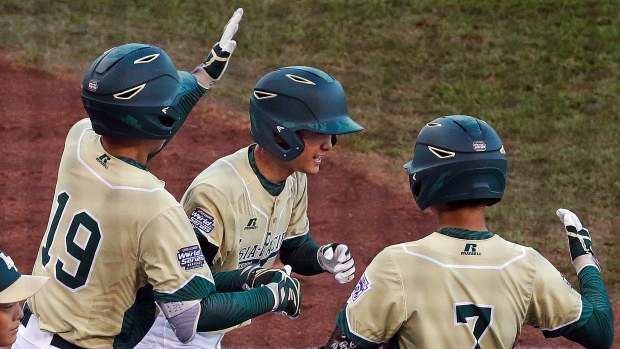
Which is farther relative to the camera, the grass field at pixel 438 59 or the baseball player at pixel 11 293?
the grass field at pixel 438 59

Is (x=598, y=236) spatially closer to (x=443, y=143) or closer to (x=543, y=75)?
(x=543, y=75)

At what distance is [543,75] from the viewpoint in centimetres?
1152

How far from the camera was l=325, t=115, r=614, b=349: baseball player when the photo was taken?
129 inches

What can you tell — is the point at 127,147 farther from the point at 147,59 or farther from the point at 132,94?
the point at 147,59

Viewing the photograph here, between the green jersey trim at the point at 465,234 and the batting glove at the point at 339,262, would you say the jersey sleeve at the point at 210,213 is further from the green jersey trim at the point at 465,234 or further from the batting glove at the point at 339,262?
the green jersey trim at the point at 465,234

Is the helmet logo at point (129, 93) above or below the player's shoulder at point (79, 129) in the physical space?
above

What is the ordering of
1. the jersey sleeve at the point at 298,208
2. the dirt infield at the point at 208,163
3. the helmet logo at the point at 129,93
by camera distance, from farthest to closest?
1. the dirt infield at the point at 208,163
2. the jersey sleeve at the point at 298,208
3. the helmet logo at the point at 129,93

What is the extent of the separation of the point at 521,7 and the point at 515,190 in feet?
15.4

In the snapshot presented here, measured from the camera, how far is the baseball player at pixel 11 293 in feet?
11.4

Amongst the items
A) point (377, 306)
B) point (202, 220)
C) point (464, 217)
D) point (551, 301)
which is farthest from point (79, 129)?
point (551, 301)

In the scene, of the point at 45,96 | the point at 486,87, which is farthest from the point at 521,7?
the point at 45,96

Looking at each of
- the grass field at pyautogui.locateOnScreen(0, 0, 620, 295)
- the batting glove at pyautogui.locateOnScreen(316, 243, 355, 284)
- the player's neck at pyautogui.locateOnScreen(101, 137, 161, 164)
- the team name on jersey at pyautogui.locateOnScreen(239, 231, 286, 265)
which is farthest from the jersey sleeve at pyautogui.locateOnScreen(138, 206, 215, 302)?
the grass field at pyautogui.locateOnScreen(0, 0, 620, 295)

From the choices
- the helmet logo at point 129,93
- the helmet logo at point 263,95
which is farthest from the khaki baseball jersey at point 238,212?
the helmet logo at point 129,93

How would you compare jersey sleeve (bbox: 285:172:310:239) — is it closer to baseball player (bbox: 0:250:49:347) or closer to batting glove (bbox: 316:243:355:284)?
batting glove (bbox: 316:243:355:284)
